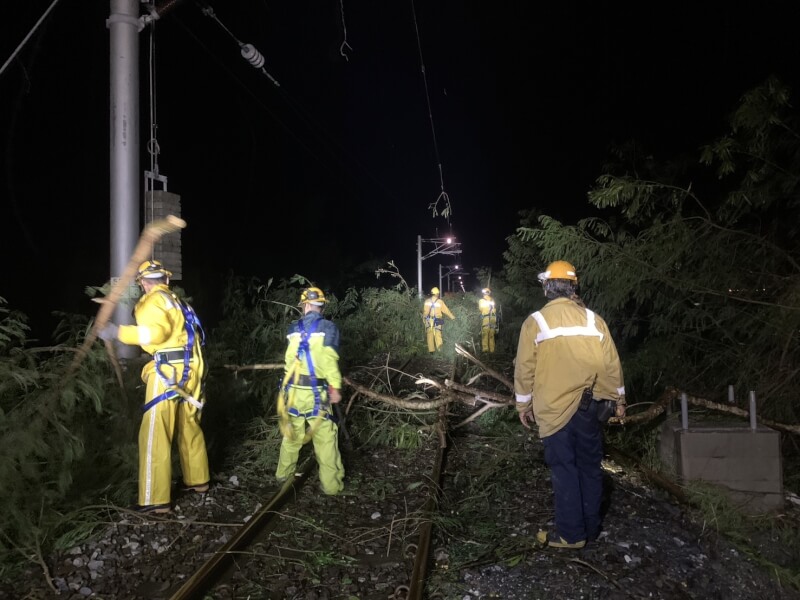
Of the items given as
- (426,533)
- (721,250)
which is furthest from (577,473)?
(721,250)

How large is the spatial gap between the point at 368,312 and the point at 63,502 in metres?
14.3

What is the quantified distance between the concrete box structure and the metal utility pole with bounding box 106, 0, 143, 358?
5.78 m

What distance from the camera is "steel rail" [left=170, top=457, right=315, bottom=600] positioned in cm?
338

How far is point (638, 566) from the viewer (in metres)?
3.80

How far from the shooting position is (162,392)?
4.59 m

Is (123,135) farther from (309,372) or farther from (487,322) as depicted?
(487,322)

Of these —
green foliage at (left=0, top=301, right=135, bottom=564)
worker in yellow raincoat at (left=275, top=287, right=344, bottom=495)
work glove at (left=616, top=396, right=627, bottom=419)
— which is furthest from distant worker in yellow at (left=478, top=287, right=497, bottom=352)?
green foliage at (left=0, top=301, right=135, bottom=564)

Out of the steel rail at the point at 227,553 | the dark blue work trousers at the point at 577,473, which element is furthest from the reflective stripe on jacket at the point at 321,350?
the dark blue work trousers at the point at 577,473

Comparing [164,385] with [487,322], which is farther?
[487,322]

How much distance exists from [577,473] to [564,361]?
0.87 meters

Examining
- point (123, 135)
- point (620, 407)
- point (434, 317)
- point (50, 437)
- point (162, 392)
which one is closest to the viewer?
point (620, 407)

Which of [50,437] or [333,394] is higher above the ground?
[333,394]

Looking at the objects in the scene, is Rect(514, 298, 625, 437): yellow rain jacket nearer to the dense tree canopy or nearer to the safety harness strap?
the safety harness strap

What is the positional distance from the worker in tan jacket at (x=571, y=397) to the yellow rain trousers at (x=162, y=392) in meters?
2.92
